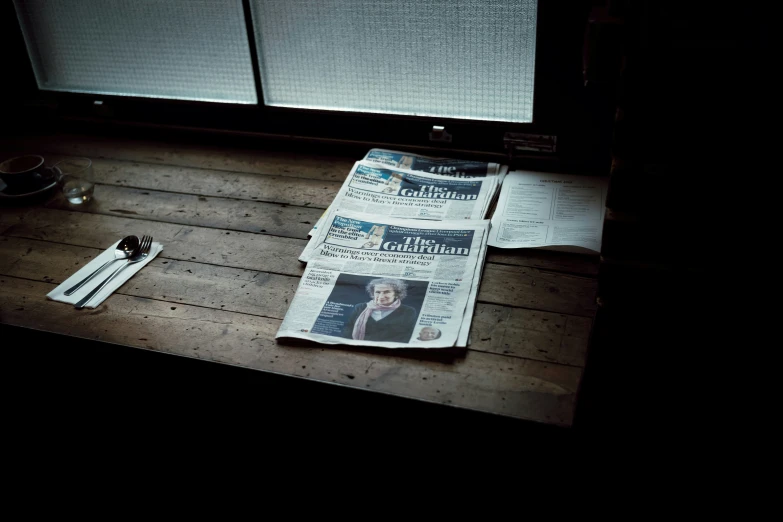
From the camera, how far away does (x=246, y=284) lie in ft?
4.32

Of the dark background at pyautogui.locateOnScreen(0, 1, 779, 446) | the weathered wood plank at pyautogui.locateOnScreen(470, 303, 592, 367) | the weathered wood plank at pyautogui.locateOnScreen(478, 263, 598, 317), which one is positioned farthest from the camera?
the weathered wood plank at pyautogui.locateOnScreen(478, 263, 598, 317)

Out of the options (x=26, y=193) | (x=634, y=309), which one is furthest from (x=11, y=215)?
(x=634, y=309)

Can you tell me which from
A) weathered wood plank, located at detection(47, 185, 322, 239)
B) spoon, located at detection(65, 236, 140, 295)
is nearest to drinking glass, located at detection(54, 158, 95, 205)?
weathered wood plank, located at detection(47, 185, 322, 239)

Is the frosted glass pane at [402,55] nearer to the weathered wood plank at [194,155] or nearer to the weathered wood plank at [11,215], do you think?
the weathered wood plank at [194,155]

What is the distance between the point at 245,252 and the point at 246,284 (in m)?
0.11

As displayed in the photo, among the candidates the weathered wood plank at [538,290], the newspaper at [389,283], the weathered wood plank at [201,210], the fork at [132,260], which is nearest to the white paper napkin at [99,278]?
the fork at [132,260]

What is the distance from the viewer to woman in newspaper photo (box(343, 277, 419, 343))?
1.17m

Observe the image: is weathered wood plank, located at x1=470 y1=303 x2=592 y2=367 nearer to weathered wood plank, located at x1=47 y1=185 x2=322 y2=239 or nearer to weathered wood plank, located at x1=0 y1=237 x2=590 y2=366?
weathered wood plank, located at x1=0 y1=237 x2=590 y2=366

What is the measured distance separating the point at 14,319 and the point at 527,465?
0.90 meters

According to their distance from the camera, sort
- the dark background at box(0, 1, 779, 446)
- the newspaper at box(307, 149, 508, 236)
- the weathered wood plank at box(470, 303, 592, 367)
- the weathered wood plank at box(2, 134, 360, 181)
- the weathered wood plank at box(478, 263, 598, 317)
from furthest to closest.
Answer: the weathered wood plank at box(2, 134, 360, 181)
the newspaper at box(307, 149, 508, 236)
the weathered wood plank at box(478, 263, 598, 317)
the weathered wood plank at box(470, 303, 592, 367)
the dark background at box(0, 1, 779, 446)

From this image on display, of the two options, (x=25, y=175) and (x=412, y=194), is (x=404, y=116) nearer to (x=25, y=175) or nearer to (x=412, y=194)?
(x=412, y=194)

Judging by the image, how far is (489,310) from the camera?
122cm

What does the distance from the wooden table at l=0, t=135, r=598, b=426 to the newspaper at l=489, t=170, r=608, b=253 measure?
4cm

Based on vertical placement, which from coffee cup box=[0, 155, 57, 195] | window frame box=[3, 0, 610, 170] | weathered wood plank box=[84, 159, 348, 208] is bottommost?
weathered wood plank box=[84, 159, 348, 208]
